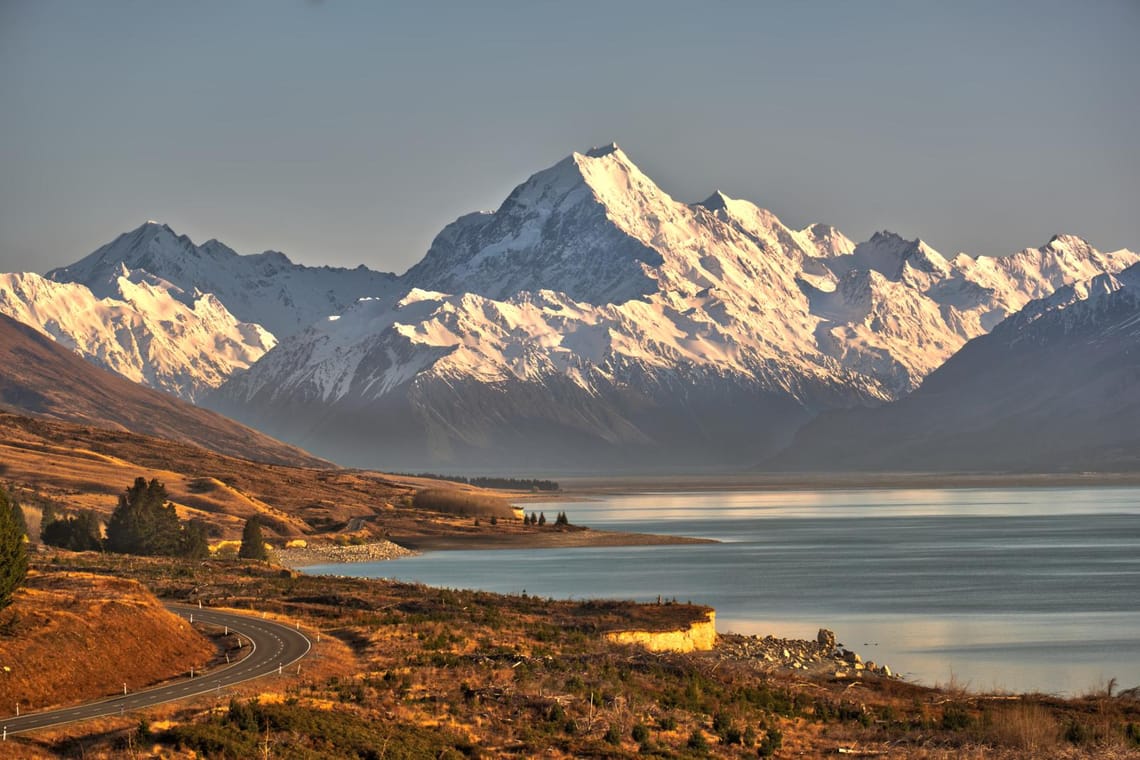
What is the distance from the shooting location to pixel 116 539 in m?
144

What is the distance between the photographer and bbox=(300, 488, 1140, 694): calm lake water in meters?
88.6

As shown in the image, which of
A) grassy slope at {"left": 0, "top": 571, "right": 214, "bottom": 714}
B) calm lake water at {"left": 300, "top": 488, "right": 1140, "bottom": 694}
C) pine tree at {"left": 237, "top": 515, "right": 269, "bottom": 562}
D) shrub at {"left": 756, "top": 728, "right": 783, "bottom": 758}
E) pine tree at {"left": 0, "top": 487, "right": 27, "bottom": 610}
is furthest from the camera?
pine tree at {"left": 237, "top": 515, "right": 269, "bottom": 562}

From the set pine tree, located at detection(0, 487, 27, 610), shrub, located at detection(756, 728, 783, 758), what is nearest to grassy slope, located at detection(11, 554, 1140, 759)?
shrub, located at detection(756, 728, 783, 758)

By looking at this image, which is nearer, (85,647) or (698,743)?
(698,743)

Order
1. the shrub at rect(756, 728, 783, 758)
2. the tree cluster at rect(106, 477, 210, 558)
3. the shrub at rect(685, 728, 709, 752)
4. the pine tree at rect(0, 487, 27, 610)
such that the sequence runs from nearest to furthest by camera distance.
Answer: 1. the shrub at rect(685, 728, 709, 752)
2. the shrub at rect(756, 728, 783, 758)
3. the pine tree at rect(0, 487, 27, 610)
4. the tree cluster at rect(106, 477, 210, 558)

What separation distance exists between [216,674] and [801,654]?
36774mm

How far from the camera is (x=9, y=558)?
195ft

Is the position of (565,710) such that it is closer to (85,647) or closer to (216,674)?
(216,674)

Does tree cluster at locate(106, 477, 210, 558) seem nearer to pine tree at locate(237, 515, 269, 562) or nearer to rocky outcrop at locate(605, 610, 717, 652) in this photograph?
pine tree at locate(237, 515, 269, 562)

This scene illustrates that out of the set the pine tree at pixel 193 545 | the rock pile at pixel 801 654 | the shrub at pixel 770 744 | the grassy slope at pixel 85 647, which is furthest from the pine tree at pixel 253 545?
the shrub at pixel 770 744

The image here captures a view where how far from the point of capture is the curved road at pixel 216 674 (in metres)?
51.0

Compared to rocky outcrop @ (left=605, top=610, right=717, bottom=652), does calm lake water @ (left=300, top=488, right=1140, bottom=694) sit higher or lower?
higher

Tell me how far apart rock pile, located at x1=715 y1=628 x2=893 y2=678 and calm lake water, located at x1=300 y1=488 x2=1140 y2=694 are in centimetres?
260

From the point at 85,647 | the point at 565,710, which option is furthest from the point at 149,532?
the point at 565,710
